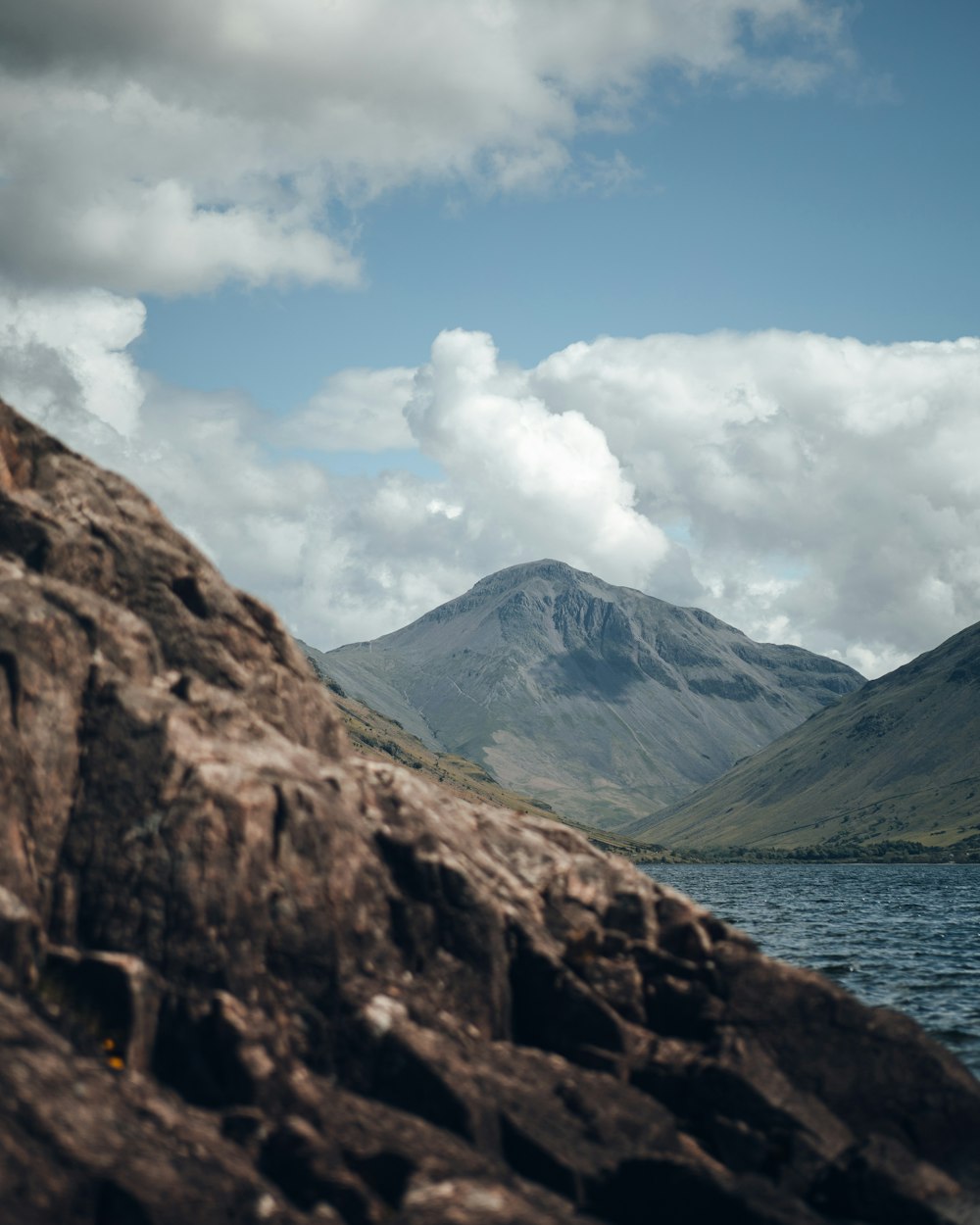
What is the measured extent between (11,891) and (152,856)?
3.25 m

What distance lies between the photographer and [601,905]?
3266 cm

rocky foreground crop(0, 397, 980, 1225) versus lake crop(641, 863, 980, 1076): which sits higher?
rocky foreground crop(0, 397, 980, 1225)

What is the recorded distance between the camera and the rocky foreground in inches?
885

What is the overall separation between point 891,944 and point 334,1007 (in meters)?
63.1

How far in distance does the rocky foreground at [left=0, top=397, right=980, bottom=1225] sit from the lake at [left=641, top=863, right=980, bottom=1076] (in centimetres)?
1470

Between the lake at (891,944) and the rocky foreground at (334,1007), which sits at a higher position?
the rocky foreground at (334,1007)

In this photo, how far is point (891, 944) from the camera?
3091 inches

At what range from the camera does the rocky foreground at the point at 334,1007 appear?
2247cm

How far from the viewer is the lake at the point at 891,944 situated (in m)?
49.6

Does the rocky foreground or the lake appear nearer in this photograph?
the rocky foreground

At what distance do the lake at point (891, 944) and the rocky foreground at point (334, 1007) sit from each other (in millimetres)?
14701

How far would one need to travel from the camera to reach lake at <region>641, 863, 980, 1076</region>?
4956 cm

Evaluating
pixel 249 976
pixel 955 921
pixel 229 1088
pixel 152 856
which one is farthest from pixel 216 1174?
pixel 955 921

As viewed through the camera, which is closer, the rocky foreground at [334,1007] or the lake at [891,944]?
the rocky foreground at [334,1007]
